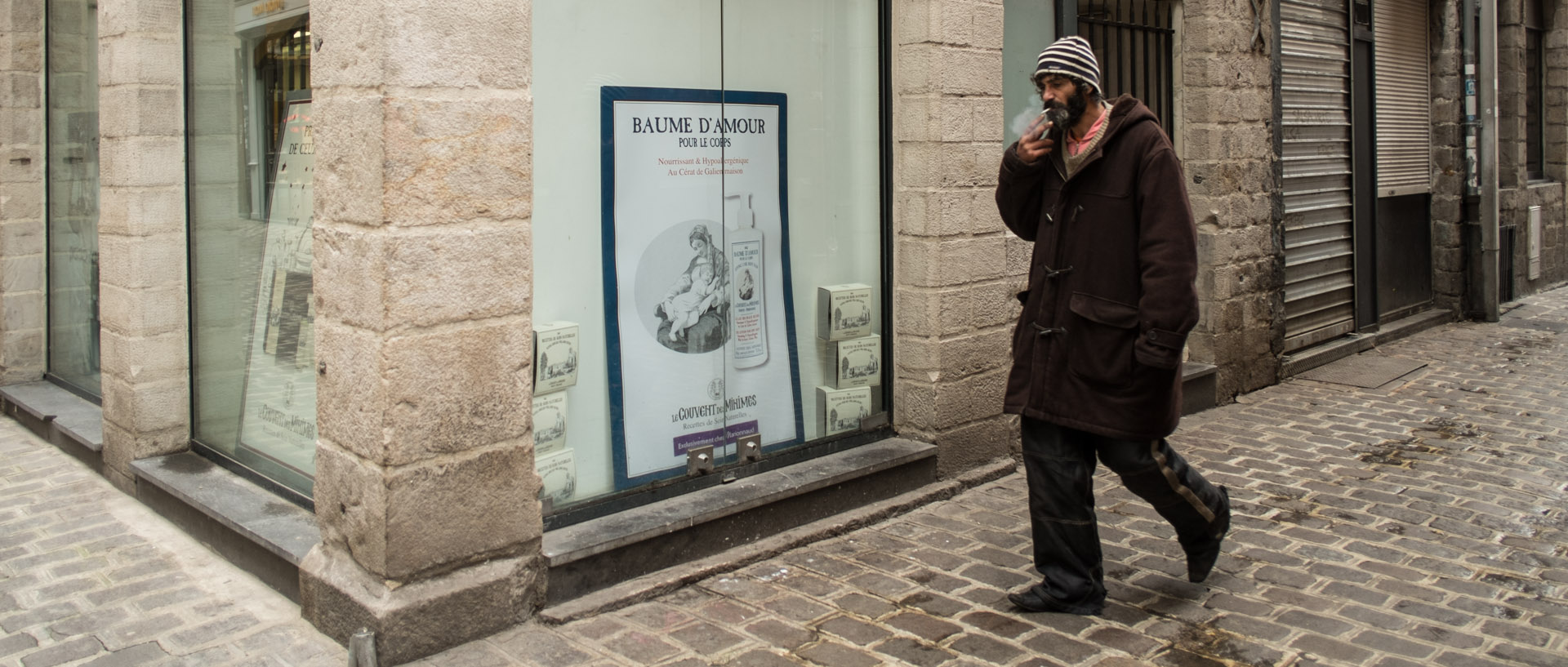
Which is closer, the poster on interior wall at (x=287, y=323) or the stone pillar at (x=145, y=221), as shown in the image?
the poster on interior wall at (x=287, y=323)

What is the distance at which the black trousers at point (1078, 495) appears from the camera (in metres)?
4.39

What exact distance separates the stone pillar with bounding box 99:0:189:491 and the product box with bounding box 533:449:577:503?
2.19 metres

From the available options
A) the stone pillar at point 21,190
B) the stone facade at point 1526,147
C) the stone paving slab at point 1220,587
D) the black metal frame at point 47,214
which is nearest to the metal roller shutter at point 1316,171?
the stone paving slab at point 1220,587

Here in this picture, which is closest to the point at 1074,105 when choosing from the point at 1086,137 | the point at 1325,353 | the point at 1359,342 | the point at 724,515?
the point at 1086,137

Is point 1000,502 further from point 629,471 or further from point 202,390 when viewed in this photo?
point 202,390

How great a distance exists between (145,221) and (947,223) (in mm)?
3598

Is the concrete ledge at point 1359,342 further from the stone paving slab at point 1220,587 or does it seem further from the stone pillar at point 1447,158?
the stone paving slab at point 1220,587

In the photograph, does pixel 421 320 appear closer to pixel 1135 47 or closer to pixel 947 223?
pixel 947 223

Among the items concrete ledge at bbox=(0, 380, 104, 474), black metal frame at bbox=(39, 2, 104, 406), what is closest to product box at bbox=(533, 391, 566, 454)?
concrete ledge at bbox=(0, 380, 104, 474)

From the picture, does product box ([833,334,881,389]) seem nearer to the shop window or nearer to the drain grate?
the shop window

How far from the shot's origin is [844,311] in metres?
6.16

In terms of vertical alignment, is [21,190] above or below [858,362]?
above

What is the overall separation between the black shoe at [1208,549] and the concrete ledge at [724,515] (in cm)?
153

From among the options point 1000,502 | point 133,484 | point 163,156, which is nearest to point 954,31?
point 1000,502
